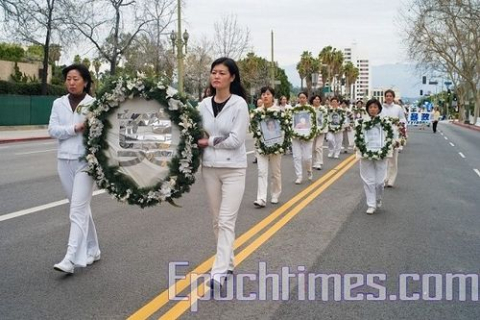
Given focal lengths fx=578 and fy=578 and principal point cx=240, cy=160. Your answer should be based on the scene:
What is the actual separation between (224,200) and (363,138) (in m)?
4.66

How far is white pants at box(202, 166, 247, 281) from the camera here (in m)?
5.23

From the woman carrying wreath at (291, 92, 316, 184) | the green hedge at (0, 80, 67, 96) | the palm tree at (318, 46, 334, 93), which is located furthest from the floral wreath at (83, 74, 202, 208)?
the palm tree at (318, 46, 334, 93)

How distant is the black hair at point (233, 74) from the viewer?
5.24m

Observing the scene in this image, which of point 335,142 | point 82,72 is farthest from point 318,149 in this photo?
A: point 82,72

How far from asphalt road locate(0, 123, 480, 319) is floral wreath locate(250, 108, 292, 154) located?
955 mm

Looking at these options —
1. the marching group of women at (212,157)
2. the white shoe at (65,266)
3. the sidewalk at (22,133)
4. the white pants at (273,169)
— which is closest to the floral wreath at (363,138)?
the white pants at (273,169)

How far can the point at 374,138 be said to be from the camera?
9.34 m

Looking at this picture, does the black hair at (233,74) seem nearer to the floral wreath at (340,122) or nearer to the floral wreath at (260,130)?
the floral wreath at (260,130)

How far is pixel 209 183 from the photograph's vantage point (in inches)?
212

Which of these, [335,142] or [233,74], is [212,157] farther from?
[335,142]

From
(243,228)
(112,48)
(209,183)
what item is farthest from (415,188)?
(112,48)

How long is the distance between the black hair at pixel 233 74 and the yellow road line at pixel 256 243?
1809mm

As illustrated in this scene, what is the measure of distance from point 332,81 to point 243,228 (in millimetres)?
86508

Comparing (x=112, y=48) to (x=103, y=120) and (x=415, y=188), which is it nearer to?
(x=415, y=188)
